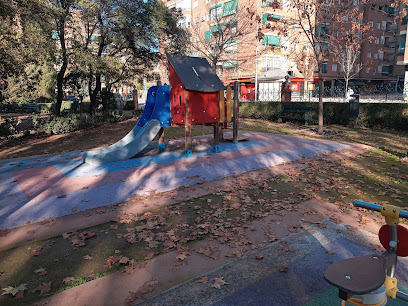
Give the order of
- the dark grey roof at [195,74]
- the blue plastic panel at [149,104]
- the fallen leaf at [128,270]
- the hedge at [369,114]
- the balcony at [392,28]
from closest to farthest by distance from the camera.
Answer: the fallen leaf at [128,270] → the dark grey roof at [195,74] → the blue plastic panel at [149,104] → the hedge at [369,114] → the balcony at [392,28]

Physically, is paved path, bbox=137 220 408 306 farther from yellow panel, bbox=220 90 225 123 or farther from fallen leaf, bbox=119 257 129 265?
yellow panel, bbox=220 90 225 123

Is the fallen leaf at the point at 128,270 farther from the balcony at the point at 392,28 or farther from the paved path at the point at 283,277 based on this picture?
the balcony at the point at 392,28

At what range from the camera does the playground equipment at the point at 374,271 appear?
1.74m

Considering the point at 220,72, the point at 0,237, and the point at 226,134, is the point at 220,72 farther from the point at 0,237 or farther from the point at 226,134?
the point at 0,237

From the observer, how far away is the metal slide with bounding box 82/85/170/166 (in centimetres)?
848

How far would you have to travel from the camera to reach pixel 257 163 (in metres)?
8.40

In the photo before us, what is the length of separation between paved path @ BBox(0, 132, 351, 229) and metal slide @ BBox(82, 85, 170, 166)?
0.24 meters

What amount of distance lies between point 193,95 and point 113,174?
354 cm

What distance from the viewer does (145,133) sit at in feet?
29.9

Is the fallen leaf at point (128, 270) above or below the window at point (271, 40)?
below

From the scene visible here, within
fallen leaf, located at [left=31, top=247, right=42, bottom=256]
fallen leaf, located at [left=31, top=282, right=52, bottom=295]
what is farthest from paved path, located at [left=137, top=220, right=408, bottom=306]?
fallen leaf, located at [left=31, top=247, right=42, bottom=256]

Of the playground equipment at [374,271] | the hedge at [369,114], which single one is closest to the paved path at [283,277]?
the playground equipment at [374,271]

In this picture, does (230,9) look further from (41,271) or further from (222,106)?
(41,271)

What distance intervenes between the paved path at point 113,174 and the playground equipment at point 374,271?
184 inches
